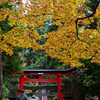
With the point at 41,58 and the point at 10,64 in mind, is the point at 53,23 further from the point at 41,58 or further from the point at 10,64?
the point at 41,58

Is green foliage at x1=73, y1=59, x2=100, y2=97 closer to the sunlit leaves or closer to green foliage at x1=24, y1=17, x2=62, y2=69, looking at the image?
the sunlit leaves

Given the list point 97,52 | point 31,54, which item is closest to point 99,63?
point 97,52

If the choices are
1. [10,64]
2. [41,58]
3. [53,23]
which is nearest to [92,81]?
[53,23]

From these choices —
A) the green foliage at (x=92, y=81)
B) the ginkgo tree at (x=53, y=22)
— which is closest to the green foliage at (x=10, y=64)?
the ginkgo tree at (x=53, y=22)

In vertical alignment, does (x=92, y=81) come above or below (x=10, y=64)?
below

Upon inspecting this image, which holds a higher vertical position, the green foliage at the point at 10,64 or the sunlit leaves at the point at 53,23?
the sunlit leaves at the point at 53,23

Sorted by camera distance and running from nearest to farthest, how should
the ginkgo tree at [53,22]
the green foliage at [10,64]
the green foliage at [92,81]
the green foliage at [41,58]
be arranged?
the ginkgo tree at [53,22], the green foliage at [92,81], the green foliage at [10,64], the green foliage at [41,58]

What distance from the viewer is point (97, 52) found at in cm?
929

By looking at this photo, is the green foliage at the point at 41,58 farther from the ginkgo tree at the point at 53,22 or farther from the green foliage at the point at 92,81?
the green foliage at the point at 92,81

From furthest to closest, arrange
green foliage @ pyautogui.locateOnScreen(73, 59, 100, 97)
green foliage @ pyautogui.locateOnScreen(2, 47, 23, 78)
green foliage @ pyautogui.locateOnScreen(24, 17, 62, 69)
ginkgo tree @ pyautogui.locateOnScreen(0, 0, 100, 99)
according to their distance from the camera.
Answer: green foliage @ pyautogui.locateOnScreen(24, 17, 62, 69) → green foliage @ pyautogui.locateOnScreen(2, 47, 23, 78) → green foliage @ pyautogui.locateOnScreen(73, 59, 100, 97) → ginkgo tree @ pyautogui.locateOnScreen(0, 0, 100, 99)

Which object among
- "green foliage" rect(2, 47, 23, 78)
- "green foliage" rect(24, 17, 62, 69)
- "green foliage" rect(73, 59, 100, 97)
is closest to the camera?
"green foliage" rect(73, 59, 100, 97)

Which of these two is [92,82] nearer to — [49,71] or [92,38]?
[92,38]

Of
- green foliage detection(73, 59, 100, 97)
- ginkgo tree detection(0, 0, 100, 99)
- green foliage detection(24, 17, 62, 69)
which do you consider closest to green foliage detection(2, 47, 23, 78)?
ginkgo tree detection(0, 0, 100, 99)

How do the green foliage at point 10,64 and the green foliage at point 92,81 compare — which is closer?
the green foliage at point 92,81
